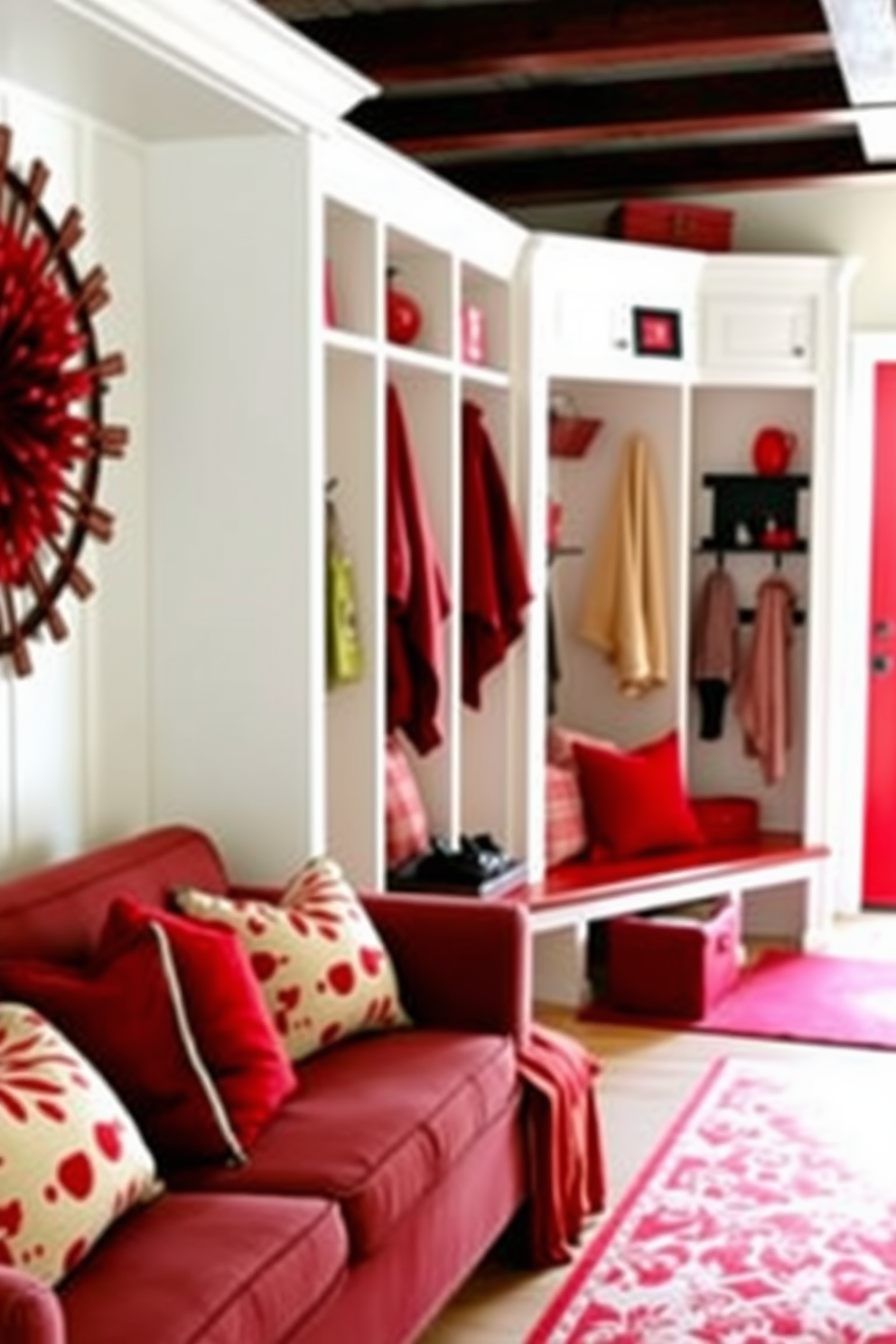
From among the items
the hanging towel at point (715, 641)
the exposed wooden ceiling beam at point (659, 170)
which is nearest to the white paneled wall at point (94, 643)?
the exposed wooden ceiling beam at point (659, 170)

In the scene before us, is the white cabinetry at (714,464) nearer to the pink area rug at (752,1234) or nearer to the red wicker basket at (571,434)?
the red wicker basket at (571,434)

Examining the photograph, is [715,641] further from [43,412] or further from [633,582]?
[43,412]

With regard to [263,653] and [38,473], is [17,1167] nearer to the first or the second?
[38,473]

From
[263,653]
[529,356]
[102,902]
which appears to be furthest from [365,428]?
[102,902]

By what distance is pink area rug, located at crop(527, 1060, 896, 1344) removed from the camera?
3281 mm

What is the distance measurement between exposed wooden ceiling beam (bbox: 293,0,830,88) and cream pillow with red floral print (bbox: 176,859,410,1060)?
2.02m

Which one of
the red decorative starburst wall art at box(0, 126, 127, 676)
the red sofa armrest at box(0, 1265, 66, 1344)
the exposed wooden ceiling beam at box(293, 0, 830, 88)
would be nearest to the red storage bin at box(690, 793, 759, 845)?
the exposed wooden ceiling beam at box(293, 0, 830, 88)

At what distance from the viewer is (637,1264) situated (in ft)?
11.6

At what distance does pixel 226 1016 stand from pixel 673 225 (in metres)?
3.80

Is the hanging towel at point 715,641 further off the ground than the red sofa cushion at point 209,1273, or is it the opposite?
the hanging towel at point 715,641

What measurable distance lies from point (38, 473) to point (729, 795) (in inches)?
138

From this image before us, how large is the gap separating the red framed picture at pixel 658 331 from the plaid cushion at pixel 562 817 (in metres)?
1.35

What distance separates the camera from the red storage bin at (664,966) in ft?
16.9

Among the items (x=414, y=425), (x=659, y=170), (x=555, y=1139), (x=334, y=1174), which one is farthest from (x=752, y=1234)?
(x=659, y=170)
